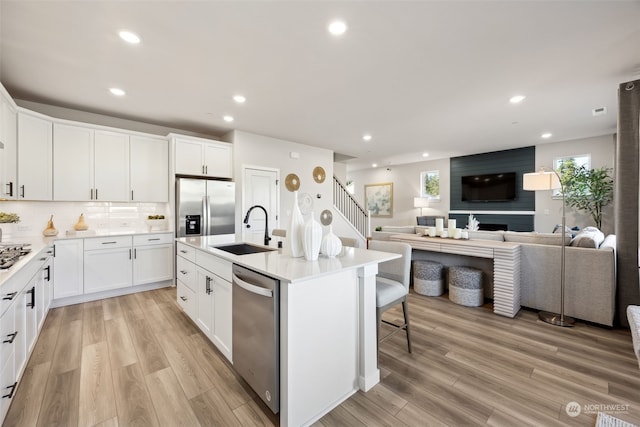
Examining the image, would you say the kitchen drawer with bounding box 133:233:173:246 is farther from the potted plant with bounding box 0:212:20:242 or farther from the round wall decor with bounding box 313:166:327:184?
the round wall decor with bounding box 313:166:327:184

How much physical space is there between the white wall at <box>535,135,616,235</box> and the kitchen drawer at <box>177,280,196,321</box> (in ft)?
24.3

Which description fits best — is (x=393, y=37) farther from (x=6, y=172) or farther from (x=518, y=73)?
(x=6, y=172)

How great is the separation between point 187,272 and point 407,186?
311 inches

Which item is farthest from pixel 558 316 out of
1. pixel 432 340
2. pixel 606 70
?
pixel 606 70

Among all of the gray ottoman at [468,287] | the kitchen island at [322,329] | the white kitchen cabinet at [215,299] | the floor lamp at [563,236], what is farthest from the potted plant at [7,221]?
the floor lamp at [563,236]

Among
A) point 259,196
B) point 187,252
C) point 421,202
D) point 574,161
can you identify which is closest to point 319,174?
A: point 259,196

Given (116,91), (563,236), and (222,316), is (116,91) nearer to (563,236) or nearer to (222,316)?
(222,316)

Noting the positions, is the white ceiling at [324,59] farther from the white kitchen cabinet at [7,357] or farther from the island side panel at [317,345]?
the white kitchen cabinet at [7,357]

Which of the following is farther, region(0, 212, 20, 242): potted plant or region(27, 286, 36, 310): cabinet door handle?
region(0, 212, 20, 242): potted plant

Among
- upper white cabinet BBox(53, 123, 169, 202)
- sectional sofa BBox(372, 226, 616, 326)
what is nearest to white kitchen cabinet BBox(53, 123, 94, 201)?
upper white cabinet BBox(53, 123, 169, 202)

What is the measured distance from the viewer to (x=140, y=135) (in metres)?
4.13

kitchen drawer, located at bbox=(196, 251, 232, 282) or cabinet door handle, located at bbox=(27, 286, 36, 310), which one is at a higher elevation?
kitchen drawer, located at bbox=(196, 251, 232, 282)

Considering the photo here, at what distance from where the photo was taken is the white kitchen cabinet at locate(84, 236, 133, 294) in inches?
138

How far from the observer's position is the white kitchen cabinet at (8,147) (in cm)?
270
